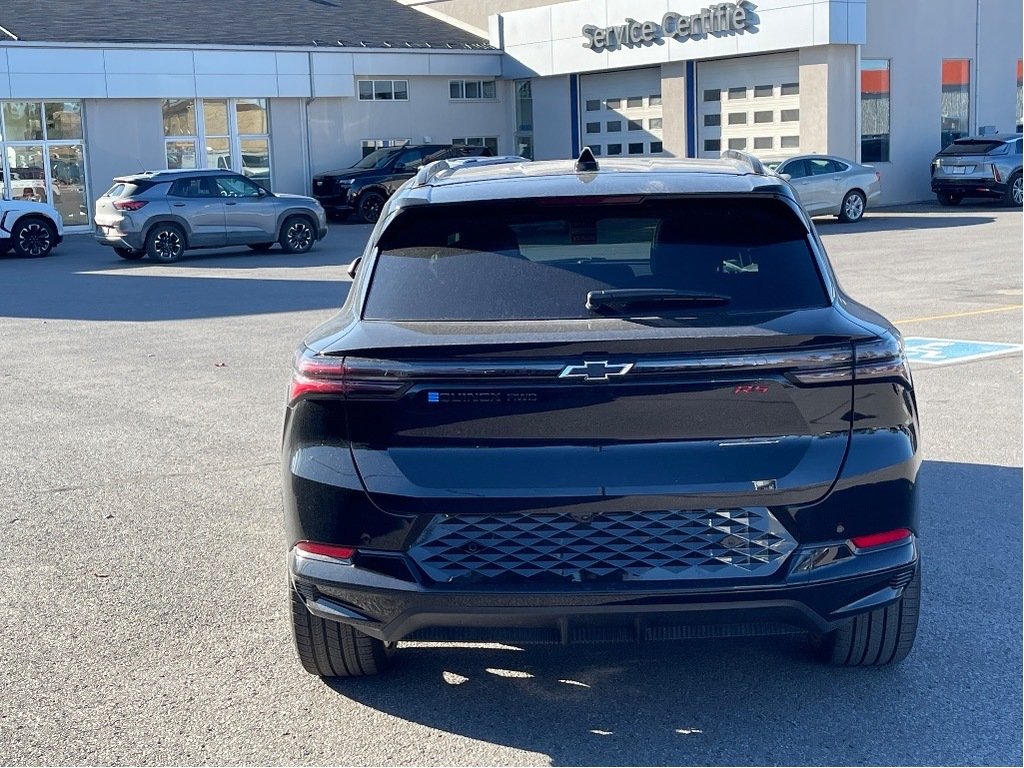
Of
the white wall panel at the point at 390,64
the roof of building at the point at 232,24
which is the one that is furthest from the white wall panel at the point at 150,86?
the white wall panel at the point at 390,64

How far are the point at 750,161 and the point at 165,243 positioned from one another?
19.7 meters

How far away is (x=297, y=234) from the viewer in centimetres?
2455

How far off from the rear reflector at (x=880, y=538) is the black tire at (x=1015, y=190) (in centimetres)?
2811

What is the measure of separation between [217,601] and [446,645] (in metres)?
1.14

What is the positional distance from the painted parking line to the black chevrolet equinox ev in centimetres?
687

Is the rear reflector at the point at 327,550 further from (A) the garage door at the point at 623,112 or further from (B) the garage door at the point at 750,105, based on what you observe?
(A) the garage door at the point at 623,112

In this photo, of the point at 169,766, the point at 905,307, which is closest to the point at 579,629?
the point at 169,766

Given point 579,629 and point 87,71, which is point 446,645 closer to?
point 579,629

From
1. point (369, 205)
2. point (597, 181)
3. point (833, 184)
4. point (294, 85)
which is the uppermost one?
point (294, 85)

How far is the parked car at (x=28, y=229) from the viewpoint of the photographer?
24469 millimetres

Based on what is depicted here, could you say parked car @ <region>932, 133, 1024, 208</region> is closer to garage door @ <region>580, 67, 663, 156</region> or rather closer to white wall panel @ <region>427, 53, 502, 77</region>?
garage door @ <region>580, 67, 663, 156</region>

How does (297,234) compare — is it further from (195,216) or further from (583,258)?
(583,258)

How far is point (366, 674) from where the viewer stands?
4.48m

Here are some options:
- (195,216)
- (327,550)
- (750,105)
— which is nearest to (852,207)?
(750,105)
